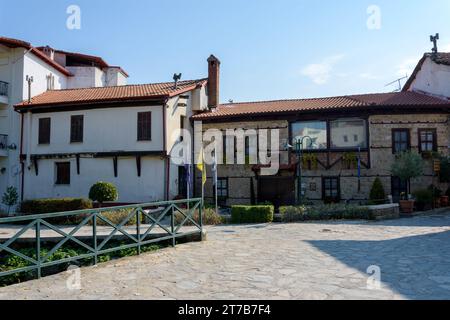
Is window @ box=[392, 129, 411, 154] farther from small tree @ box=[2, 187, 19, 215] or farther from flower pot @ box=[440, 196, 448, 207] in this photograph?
small tree @ box=[2, 187, 19, 215]

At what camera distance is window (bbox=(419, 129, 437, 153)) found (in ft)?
60.1

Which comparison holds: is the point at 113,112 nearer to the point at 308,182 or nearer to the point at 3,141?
the point at 3,141

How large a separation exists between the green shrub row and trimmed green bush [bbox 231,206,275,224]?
0.68 metres

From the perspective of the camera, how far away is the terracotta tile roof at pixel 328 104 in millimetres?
18289

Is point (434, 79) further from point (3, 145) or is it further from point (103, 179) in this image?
point (3, 145)

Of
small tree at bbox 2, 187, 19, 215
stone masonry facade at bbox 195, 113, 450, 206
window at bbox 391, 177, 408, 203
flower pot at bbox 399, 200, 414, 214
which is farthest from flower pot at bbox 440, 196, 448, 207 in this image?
small tree at bbox 2, 187, 19, 215

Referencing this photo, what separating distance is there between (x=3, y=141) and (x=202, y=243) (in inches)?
644

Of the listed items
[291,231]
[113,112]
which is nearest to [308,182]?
[291,231]

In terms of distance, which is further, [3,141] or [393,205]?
[3,141]

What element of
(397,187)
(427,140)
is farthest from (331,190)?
(427,140)

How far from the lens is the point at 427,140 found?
60.3 ft

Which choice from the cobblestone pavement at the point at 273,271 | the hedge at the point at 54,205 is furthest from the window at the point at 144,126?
the cobblestone pavement at the point at 273,271

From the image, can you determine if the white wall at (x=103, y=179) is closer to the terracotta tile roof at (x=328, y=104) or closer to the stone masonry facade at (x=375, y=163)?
the terracotta tile roof at (x=328, y=104)
